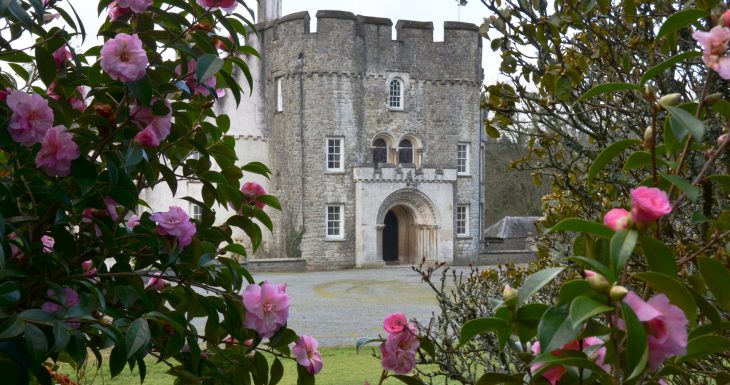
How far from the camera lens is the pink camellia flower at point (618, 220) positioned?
103 centimetres

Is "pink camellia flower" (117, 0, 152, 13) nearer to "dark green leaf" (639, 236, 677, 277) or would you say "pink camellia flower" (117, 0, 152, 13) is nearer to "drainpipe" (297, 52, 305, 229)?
"dark green leaf" (639, 236, 677, 277)

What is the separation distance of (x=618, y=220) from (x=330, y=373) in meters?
7.28

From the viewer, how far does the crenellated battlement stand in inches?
1112

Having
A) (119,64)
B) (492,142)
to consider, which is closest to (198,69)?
(119,64)

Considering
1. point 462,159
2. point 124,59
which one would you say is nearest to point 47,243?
point 124,59

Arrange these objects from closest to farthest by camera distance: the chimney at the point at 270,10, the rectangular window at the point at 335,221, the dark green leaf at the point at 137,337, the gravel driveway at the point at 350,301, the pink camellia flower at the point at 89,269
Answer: the dark green leaf at the point at 137,337
the pink camellia flower at the point at 89,269
the gravel driveway at the point at 350,301
the rectangular window at the point at 335,221
the chimney at the point at 270,10

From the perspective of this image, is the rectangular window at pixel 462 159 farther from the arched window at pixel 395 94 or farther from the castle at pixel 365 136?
the arched window at pixel 395 94

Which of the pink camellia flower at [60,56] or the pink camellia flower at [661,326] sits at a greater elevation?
the pink camellia flower at [60,56]

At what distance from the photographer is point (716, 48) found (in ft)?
3.73

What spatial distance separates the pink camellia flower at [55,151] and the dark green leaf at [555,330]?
51.8 inches

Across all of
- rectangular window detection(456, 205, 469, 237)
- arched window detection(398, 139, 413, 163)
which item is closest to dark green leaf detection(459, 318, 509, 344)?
arched window detection(398, 139, 413, 163)

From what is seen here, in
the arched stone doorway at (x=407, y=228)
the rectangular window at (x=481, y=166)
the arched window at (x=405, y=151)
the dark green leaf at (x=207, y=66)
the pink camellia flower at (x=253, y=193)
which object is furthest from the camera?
the rectangular window at (x=481, y=166)

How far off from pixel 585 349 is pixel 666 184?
1.09 feet

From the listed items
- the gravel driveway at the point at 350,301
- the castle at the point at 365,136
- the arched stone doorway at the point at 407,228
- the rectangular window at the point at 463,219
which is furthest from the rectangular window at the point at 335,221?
the rectangular window at the point at 463,219
